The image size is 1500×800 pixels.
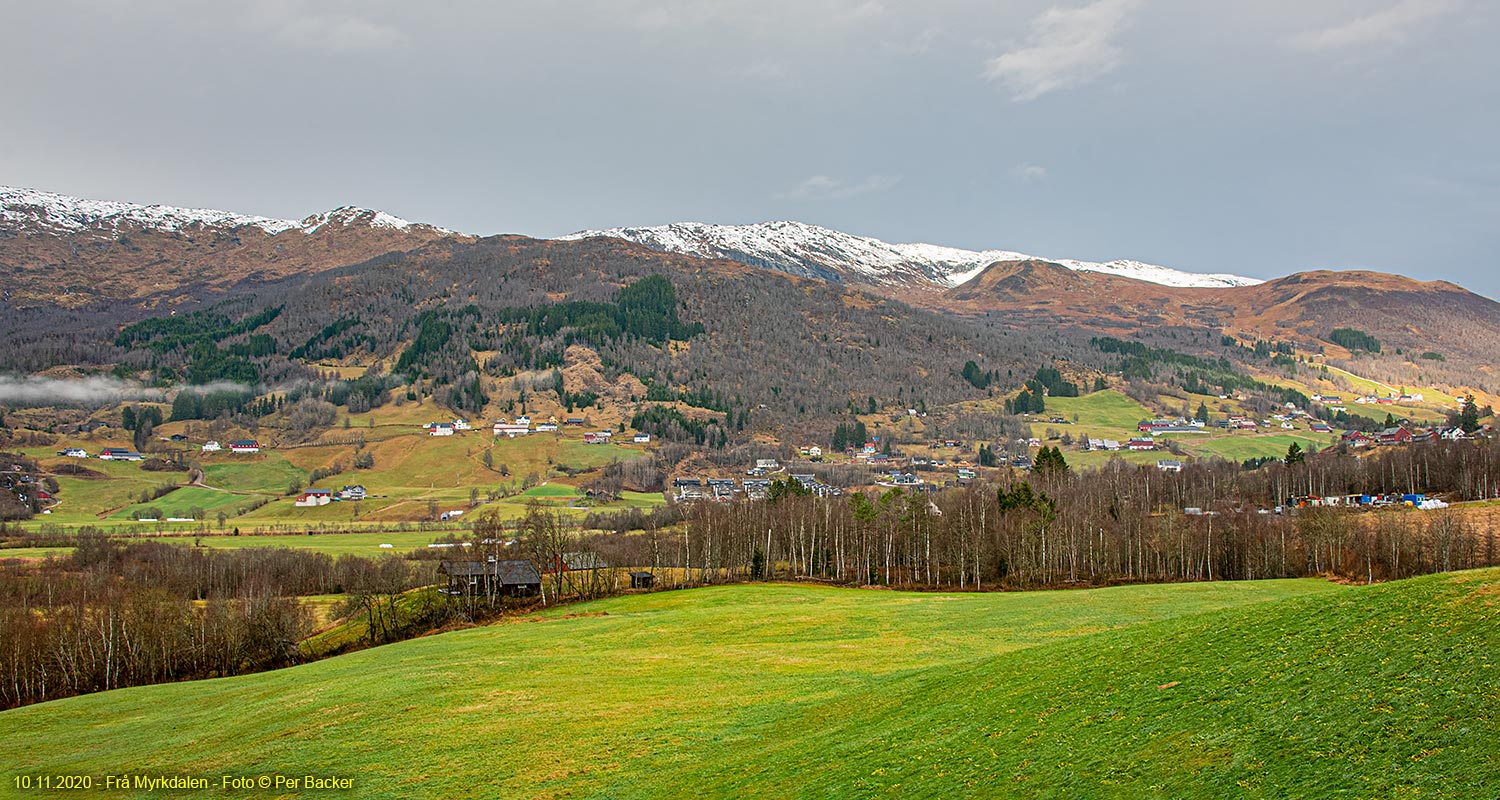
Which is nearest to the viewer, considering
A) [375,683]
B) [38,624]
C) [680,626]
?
[375,683]

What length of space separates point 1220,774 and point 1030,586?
228 feet

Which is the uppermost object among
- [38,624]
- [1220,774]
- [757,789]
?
[1220,774]

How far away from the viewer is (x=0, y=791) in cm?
2862

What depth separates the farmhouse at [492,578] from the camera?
276ft

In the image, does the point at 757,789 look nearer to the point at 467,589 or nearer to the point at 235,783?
the point at 235,783

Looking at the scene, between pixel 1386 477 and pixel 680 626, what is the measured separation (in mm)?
128441

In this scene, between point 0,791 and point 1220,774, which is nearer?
point 1220,774

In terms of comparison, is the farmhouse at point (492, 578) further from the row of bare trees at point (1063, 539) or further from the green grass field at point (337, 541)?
the green grass field at point (337, 541)

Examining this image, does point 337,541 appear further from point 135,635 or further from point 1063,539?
point 1063,539

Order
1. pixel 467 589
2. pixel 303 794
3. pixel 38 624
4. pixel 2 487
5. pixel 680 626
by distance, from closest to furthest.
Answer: pixel 303 794 < pixel 680 626 < pixel 38 624 < pixel 467 589 < pixel 2 487

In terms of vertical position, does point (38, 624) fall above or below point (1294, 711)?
below

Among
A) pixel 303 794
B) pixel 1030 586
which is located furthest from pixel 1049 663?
pixel 1030 586

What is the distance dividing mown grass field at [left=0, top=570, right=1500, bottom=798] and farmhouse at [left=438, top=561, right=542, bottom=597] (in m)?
32.4

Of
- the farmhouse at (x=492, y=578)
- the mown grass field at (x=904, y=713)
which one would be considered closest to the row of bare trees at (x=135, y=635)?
the farmhouse at (x=492, y=578)
